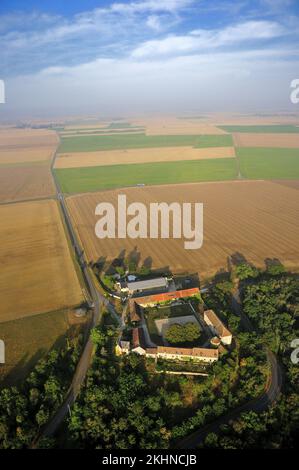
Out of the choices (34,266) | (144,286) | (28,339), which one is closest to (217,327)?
(144,286)

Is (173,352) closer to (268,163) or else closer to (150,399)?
(150,399)

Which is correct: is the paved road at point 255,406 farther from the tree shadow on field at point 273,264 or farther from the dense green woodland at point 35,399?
the tree shadow on field at point 273,264

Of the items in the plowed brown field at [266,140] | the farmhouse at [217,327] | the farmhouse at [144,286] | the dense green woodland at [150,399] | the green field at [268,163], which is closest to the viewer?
the dense green woodland at [150,399]

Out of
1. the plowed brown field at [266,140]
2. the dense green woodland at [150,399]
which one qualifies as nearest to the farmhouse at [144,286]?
the dense green woodland at [150,399]

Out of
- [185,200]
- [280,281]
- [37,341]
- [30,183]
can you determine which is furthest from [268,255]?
[30,183]

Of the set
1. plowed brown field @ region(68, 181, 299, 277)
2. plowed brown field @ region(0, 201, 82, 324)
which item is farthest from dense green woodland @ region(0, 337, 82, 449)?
plowed brown field @ region(68, 181, 299, 277)

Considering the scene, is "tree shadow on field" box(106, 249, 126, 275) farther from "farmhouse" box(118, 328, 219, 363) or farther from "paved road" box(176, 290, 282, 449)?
"paved road" box(176, 290, 282, 449)
